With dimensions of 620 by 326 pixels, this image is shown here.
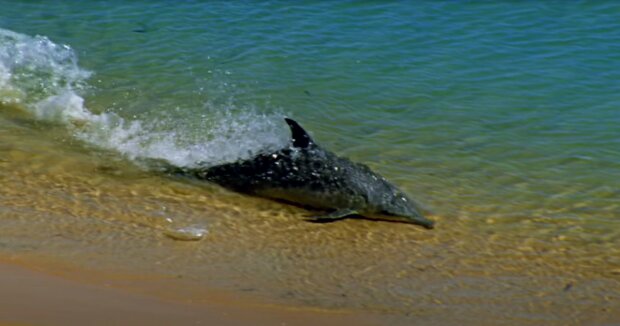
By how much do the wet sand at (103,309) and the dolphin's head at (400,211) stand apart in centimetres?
162

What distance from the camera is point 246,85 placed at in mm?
9750

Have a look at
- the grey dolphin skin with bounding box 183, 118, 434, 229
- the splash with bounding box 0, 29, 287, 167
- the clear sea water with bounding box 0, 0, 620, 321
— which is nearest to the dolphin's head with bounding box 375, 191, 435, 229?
the grey dolphin skin with bounding box 183, 118, 434, 229

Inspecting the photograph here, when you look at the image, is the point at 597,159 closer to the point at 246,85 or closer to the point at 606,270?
the point at 606,270

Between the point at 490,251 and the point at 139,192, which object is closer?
the point at 490,251

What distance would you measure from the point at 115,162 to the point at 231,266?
205cm

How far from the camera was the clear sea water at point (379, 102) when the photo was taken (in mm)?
6402

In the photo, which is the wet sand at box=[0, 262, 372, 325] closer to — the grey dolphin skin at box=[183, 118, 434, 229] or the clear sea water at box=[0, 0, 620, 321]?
the clear sea water at box=[0, 0, 620, 321]

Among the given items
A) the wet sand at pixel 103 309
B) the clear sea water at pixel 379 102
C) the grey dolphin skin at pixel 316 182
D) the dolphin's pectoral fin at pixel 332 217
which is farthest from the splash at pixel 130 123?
the wet sand at pixel 103 309

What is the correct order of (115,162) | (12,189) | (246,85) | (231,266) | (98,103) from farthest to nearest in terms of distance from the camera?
(246,85) < (98,103) < (115,162) < (12,189) < (231,266)

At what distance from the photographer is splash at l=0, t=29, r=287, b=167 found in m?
7.49

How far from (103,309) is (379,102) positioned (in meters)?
5.11

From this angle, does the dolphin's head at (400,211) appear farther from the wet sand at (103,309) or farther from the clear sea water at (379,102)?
the wet sand at (103,309)

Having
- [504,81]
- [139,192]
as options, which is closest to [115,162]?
[139,192]

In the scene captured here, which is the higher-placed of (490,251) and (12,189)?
(12,189)
